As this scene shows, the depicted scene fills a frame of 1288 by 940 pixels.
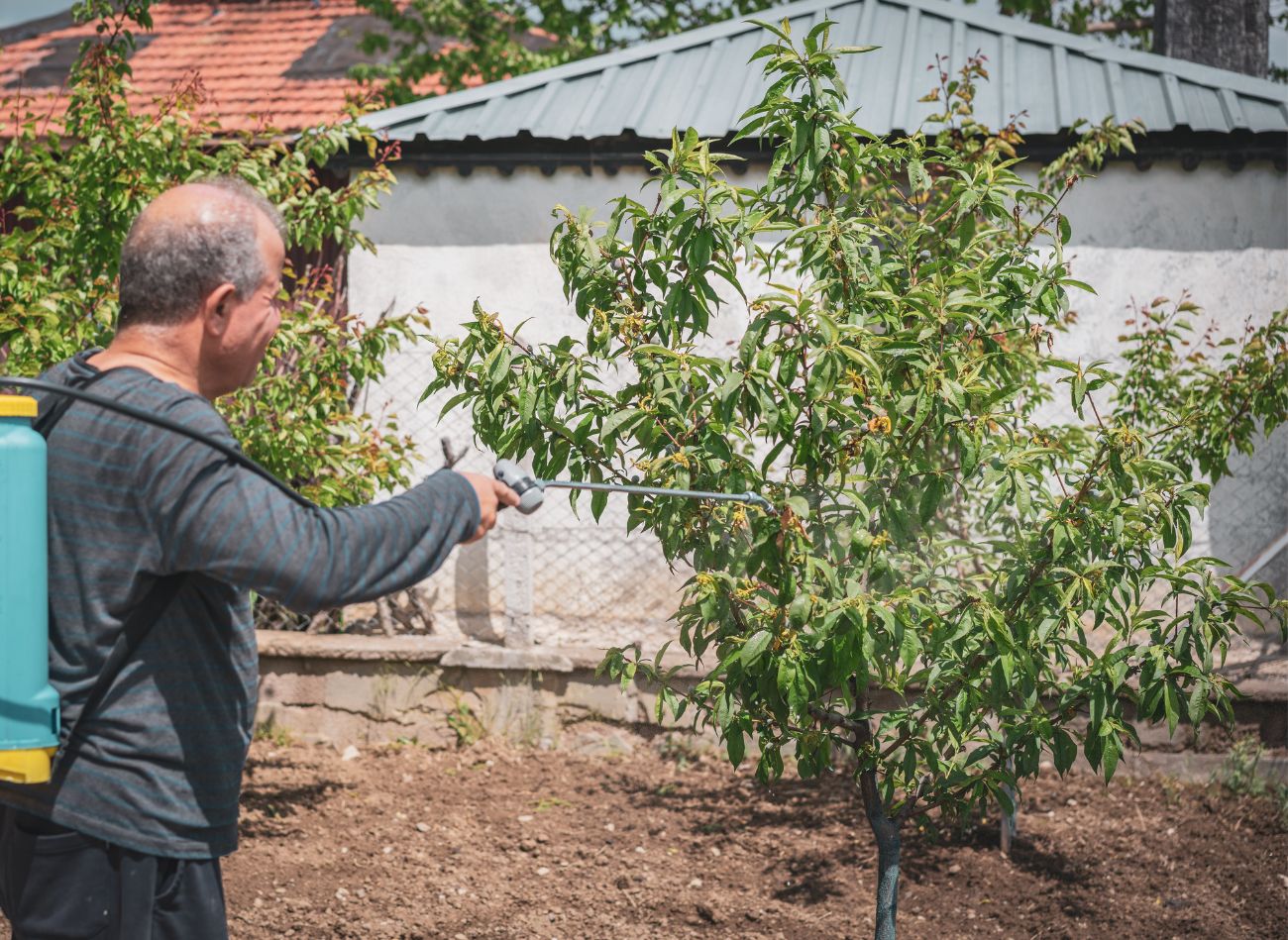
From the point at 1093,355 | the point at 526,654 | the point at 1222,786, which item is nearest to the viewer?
the point at 1222,786

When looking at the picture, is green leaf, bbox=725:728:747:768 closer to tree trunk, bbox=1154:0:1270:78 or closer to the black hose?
the black hose

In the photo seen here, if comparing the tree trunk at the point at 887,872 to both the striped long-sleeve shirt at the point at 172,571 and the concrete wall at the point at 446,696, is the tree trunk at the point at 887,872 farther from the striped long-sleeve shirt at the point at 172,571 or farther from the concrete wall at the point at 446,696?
the concrete wall at the point at 446,696

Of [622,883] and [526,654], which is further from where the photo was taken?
[526,654]

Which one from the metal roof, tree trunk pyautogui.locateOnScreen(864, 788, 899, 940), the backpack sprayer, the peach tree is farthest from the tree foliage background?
the backpack sprayer

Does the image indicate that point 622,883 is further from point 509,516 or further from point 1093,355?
point 1093,355

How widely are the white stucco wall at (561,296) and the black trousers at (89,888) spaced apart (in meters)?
3.95

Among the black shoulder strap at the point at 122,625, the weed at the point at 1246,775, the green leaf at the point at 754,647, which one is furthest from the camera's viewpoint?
the weed at the point at 1246,775

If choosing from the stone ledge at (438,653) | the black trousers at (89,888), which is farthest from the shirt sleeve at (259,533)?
the stone ledge at (438,653)

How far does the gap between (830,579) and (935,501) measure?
357 millimetres

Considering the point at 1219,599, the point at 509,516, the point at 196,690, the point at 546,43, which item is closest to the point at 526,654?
the point at 509,516

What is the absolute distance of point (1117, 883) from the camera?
167 inches

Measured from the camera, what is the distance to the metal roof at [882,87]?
617 centimetres

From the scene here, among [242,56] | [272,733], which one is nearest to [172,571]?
[272,733]

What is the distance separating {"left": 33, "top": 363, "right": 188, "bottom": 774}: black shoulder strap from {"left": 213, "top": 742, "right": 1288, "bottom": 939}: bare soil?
Result: 2.37 metres
